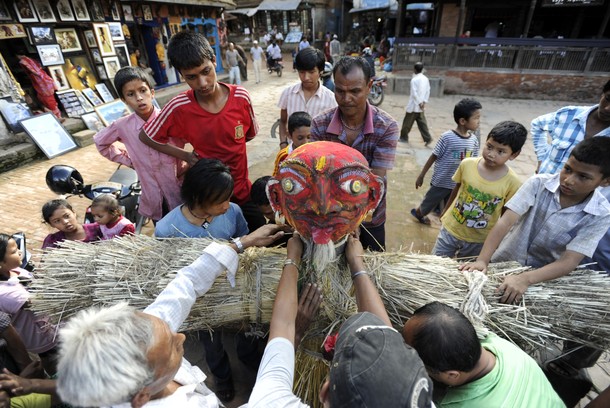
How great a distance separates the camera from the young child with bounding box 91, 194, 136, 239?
2.43 m

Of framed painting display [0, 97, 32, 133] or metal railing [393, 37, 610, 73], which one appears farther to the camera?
metal railing [393, 37, 610, 73]

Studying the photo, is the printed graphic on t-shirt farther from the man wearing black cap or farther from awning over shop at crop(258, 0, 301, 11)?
awning over shop at crop(258, 0, 301, 11)

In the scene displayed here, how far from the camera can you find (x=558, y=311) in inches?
58.9

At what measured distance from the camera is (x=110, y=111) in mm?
6609

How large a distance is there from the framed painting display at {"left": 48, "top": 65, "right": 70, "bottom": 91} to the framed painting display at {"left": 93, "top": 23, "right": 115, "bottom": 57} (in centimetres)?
117

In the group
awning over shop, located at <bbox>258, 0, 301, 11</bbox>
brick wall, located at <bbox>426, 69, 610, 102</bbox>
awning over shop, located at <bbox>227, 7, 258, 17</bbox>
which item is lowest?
brick wall, located at <bbox>426, 69, 610, 102</bbox>

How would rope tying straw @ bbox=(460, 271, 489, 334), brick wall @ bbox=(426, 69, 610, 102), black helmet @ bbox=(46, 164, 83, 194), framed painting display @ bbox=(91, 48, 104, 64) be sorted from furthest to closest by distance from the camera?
brick wall @ bbox=(426, 69, 610, 102) → framed painting display @ bbox=(91, 48, 104, 64) → black helmet @ bbox=(46, 164, 83, 194) → rope tying straw @ bbox=(460, 271, 489, 334)

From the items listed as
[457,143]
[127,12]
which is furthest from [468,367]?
[127,12]

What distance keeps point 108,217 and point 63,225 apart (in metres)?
0.32

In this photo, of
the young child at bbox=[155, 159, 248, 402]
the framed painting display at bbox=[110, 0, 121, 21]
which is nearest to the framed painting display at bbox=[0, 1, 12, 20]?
the framed painting display at bbox=[110, 0, 121, 21]

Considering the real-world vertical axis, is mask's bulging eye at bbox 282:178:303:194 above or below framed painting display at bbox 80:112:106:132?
above

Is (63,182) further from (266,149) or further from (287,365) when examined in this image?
(266,149)

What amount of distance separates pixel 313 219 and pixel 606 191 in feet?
6.55

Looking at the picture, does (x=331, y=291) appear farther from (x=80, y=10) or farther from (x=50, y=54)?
(x=80, y=10)
